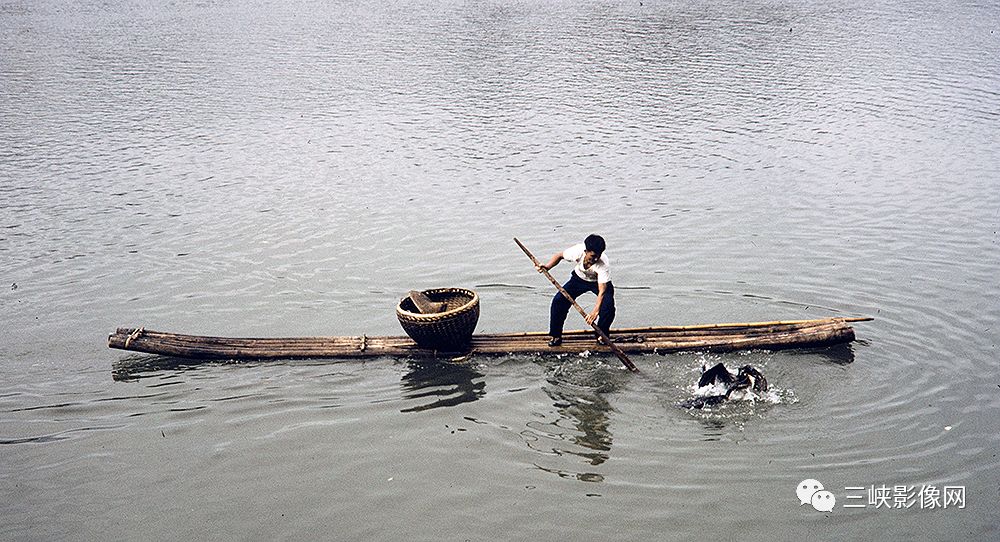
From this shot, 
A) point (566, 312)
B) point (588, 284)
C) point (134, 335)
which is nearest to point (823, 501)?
point (566, 312)

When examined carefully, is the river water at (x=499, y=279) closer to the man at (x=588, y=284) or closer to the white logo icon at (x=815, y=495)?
the white logo icon at (x=815, y=495)

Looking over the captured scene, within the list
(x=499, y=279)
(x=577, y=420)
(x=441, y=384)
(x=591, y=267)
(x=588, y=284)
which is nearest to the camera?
(x=577, y=420)

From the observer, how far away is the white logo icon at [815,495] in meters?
7.49

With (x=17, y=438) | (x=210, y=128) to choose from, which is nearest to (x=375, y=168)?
(x=210, y=128)

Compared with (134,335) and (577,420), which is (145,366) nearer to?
(134,335)

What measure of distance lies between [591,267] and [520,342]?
131cm

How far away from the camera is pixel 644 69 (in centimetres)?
2739

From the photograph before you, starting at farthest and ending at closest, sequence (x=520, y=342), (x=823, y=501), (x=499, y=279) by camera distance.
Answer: (x=499, y=279)
(x=520, y=342)
(x=823, y=501)

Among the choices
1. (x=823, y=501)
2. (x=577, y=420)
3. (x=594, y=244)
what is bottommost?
(x=823, y=501)

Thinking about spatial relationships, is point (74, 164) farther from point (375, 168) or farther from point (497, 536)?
point (497, 536)

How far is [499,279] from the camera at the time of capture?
43.3 ft

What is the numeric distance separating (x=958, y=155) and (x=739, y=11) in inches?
823

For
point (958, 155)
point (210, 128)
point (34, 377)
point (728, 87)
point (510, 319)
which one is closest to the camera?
point (34, 377)

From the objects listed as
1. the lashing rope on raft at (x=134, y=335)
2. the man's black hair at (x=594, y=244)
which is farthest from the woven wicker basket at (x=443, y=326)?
the lashing rope on raft at (x=134, y=335)
